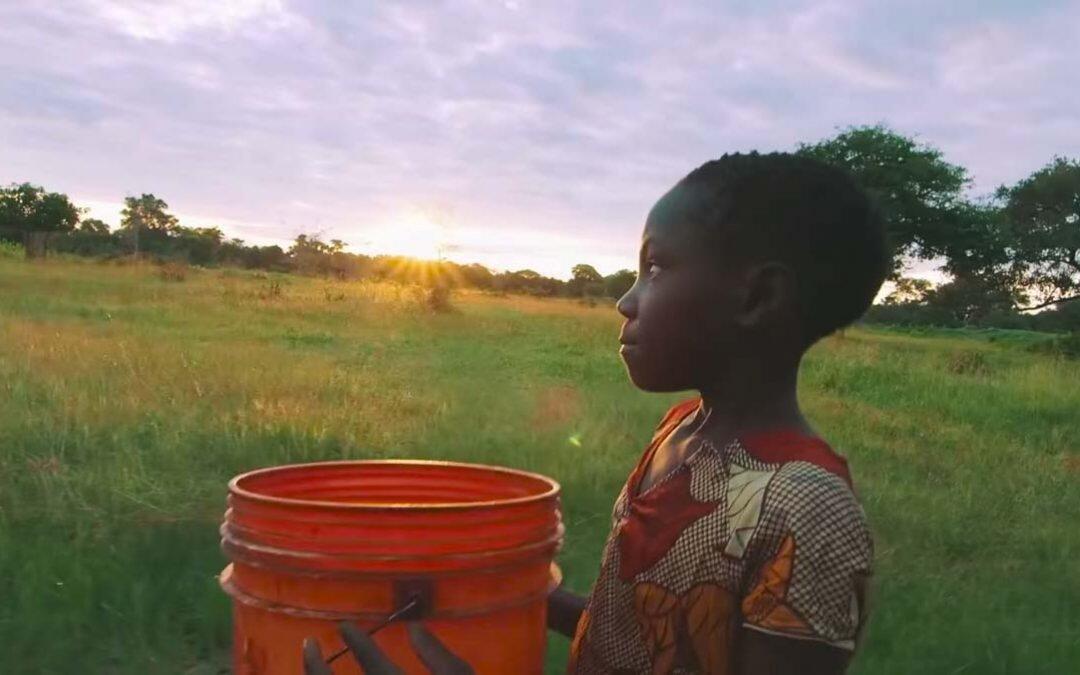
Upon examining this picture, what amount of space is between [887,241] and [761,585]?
413 mm

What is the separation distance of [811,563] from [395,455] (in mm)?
3590

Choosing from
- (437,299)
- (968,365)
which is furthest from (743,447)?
(437,299)

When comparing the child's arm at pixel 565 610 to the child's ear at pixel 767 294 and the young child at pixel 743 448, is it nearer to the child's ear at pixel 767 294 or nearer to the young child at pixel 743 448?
the young child at pixel 743 448

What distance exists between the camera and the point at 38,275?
16828 millimetres

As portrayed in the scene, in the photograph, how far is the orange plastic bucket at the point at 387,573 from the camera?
→ 109cm

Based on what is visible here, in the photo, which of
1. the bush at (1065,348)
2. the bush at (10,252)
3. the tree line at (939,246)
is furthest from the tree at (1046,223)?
the bush at (10,252)

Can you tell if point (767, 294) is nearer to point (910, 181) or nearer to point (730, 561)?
point (730, 561)

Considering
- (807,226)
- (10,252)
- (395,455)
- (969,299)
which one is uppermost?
(969,299)

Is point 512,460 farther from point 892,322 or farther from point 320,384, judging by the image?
point 892,322

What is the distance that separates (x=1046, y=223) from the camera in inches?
1035

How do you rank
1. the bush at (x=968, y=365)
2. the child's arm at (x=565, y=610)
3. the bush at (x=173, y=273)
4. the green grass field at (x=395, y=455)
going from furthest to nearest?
1. the bush at (x=173, y=273)
2. the bush at (x=968, y=365)
3. the green grass field at (x=395, y=455)
4. the child's arm at (x=565, y=610)

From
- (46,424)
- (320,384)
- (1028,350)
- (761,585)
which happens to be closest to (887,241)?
(761,585)

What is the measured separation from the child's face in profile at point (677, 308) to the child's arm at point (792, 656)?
309 mm

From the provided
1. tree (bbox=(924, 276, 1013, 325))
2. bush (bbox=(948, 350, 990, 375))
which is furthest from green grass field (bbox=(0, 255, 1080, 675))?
tree (bbox=(924, 276, 1013, 325))
